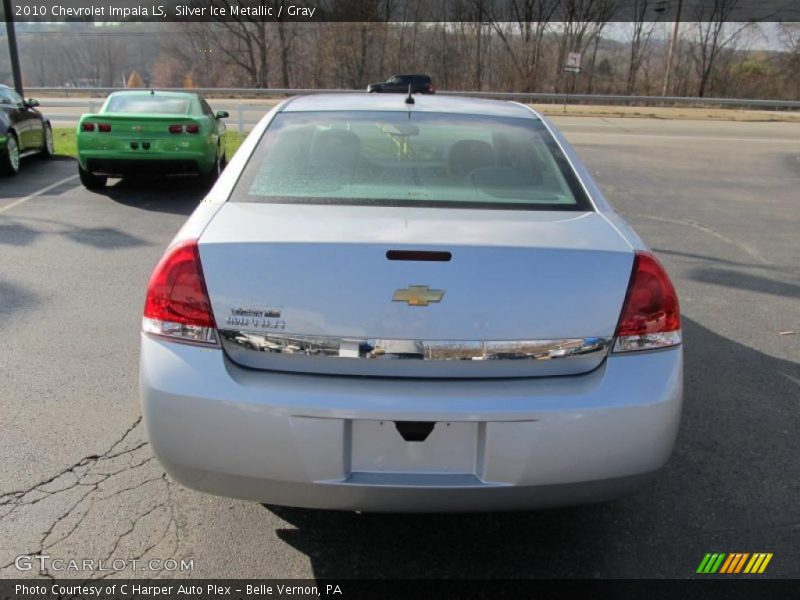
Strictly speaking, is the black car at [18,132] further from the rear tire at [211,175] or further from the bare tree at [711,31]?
the bare tree at [711,31]

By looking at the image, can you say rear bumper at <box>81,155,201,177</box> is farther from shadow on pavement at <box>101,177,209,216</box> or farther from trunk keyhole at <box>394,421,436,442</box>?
trunk keyhole at <box>394,421,436,442</box>

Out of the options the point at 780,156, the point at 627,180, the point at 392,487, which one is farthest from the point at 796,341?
the point at 780,156

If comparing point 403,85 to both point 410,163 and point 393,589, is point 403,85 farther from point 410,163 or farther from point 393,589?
point 393,589

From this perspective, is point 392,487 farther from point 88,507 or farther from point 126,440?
point 126,440

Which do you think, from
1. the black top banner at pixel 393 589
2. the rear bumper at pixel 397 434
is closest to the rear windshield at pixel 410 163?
the rear bumper at pixel 397 434

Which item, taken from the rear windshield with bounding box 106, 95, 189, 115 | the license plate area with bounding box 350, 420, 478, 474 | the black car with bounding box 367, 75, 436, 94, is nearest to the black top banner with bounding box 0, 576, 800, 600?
the license plate area with bounding box 350, 420, 478, 474

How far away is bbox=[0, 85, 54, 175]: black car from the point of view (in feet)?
33.5

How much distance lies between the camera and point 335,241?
7.23ft

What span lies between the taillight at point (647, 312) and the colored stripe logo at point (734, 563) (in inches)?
35.3

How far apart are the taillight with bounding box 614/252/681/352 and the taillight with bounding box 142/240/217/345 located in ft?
4.40

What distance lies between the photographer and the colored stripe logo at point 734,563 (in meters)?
2.50

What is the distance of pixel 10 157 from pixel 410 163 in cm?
948

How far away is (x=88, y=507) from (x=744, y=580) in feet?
8.34

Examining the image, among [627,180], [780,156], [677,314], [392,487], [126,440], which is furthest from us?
[780,156]
